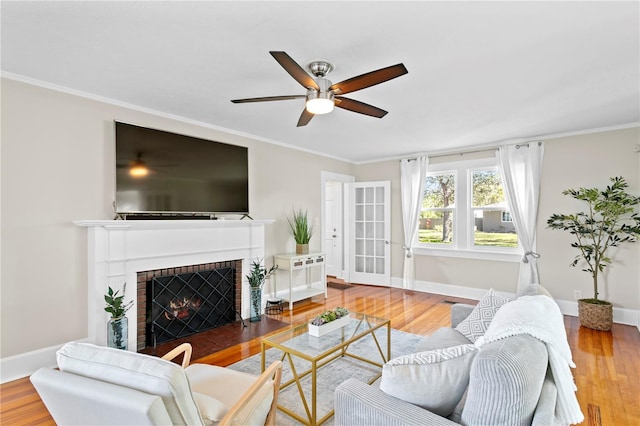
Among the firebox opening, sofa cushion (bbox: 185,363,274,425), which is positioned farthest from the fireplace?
sofa cushion (bbox: 185,363,274,425)

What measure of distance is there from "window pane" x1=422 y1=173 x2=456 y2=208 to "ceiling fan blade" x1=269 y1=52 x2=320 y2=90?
4.05 meters

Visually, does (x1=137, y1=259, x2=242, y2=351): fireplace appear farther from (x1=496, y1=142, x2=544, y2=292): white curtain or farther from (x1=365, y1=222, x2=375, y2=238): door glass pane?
(x1=496, y1=142, x2=544, y2=292): white curtain

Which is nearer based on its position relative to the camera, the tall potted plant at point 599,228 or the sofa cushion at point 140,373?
the sofa cushion at point 140,373

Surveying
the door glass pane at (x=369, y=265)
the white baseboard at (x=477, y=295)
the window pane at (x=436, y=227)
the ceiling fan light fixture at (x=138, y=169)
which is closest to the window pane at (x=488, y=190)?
the window pane at (x=436, y=227)

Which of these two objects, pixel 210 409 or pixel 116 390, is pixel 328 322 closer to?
pixel 210 409

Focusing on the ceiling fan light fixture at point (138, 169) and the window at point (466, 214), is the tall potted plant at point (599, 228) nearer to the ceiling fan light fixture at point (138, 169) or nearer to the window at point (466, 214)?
the window at point (466, 214)

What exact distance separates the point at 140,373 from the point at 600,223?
17.1ft

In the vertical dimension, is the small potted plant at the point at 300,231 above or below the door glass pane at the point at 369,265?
above

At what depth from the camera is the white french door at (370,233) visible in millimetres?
6188

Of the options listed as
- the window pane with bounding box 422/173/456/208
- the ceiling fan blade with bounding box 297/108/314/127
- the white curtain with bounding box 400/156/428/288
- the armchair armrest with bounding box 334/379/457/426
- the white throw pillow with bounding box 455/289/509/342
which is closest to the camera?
the armchair armrest with bounding box 334/379/457/426

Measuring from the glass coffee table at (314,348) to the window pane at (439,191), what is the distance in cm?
339

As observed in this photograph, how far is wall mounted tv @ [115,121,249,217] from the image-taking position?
10.7 feet

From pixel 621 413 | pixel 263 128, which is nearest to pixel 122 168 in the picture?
pixel 263 128

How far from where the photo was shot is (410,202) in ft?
19.2
